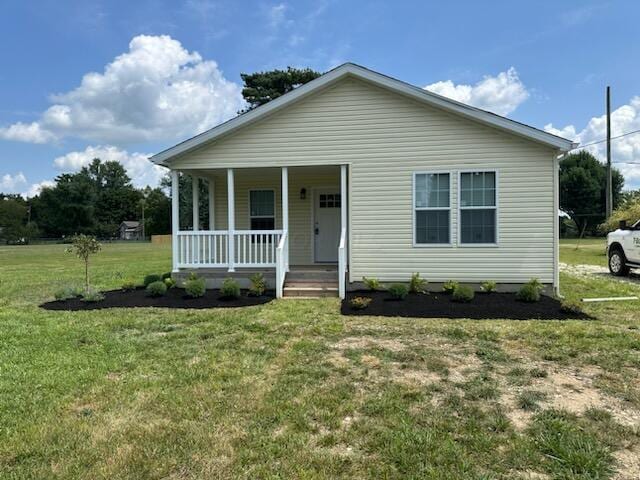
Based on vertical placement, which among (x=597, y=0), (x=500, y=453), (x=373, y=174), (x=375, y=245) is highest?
(x=597, y=0)

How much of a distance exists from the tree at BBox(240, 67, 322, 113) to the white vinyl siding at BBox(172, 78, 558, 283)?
62.2 feet

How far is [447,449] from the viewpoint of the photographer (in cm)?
284

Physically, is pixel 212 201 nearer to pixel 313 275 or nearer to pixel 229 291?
pixel 313 275

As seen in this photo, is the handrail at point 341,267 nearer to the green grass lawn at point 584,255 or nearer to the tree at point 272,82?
the green grass lawn at point 584,255

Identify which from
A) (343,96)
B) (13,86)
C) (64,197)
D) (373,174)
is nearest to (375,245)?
(373,174)

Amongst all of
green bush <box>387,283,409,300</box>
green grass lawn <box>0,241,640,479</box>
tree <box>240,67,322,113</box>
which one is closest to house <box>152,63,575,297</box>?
green bush <box>387,283,409,300</box>

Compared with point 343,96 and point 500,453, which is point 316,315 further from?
point 343,96

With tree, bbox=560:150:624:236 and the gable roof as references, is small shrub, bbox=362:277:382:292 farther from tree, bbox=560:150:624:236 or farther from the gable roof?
tree, bbox=560:150:624:236

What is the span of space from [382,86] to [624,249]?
27.7 ft

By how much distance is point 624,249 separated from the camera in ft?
39.6

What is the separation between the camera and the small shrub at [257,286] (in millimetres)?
8938

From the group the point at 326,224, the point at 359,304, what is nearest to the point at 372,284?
the point at 359,304

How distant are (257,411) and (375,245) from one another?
6.41 m

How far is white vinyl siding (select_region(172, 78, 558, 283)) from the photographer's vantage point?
9008mm
